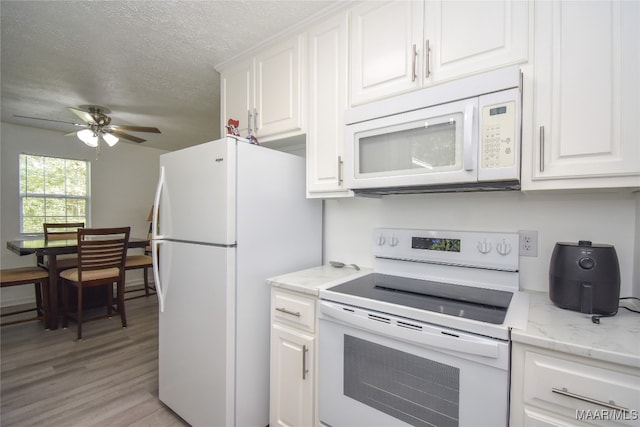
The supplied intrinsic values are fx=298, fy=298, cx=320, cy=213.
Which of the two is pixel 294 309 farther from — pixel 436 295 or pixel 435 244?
pixel 435 244

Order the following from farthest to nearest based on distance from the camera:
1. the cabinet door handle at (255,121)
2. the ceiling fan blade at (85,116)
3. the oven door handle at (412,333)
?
the ceiling fan blade at (85,116)
the cabinet door handle at (255,121)
the oven door handle at (412,333)

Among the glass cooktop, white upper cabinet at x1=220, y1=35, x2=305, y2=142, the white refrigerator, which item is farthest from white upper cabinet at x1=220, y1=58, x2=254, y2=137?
the glass cooktop

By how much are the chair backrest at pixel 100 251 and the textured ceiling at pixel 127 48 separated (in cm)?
134

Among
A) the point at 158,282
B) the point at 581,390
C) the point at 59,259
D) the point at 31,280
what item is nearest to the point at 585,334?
the point at 581,390

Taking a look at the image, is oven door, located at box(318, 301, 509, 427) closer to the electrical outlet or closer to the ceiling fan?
the electrical outlet

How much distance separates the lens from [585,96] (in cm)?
103

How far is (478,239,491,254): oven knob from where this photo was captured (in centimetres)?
142

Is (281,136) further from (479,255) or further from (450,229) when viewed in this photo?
(479,255)

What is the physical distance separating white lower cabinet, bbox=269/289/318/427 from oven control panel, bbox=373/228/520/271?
585 mm

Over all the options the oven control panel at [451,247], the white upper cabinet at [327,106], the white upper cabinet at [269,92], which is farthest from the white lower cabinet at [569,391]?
the white upper cabinet at [269,92]

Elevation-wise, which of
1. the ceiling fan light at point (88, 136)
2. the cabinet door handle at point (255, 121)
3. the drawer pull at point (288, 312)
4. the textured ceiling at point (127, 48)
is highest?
the textured ceiling at point (127, 48)

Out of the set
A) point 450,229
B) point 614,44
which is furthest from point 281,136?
point 614,44

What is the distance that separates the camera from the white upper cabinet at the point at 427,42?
1.16m

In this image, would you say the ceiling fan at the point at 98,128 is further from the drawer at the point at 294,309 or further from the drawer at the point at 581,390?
the drawer at the point at 581,390
